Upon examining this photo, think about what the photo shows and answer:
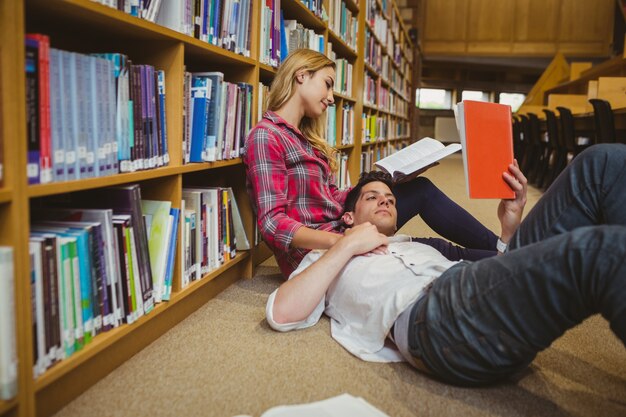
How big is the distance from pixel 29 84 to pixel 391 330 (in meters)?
0.94

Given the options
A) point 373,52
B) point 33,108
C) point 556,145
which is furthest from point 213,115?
point 556,145

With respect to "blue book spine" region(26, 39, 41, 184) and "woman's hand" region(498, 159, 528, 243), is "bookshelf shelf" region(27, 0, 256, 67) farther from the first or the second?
"woman's hand" region(498, 159, 528, 243)

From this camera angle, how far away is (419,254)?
149 cm

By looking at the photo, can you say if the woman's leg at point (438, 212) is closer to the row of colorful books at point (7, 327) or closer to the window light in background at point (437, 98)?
the row of colorful books at point (7, 327)

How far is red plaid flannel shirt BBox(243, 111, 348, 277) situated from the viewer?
170 cm

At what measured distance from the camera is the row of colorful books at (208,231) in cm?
164

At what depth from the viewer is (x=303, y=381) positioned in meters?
Result: 1.25

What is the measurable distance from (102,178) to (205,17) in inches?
28.8

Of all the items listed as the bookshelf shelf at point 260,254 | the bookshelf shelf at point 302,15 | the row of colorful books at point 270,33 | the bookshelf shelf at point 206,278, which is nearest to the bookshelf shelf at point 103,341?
the bookshelf shelf at point 206,278

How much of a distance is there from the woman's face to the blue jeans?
0.94m

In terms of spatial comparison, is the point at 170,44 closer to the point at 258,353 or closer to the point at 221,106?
the point at 221,106

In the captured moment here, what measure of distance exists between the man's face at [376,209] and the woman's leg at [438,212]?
0.83ft

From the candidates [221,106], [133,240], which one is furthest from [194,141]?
[133,240]

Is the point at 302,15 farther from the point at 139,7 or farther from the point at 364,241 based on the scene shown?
the point at 364,241
